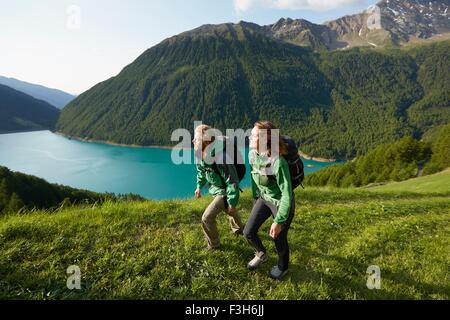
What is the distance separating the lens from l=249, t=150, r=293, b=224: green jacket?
5832 mm

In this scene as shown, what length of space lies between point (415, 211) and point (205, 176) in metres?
9.52

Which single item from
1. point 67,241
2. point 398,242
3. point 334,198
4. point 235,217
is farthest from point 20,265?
point 334,198

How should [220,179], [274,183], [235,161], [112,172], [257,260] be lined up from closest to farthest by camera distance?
[274,183] < [257,260] < [235,161] < [220,179] < [112,172]

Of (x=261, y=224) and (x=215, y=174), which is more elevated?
(x=215, y=174)

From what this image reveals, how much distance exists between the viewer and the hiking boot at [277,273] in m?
6.30

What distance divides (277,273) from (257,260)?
49 cm

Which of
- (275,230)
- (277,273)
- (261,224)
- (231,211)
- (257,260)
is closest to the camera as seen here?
(275,230)

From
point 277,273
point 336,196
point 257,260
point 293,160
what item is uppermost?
point 293,160

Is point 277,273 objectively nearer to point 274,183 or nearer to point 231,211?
point 231,211

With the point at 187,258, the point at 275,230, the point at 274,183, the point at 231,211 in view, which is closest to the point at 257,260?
the point at 275,230

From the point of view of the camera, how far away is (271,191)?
246 inches

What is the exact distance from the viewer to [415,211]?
12.6 m
